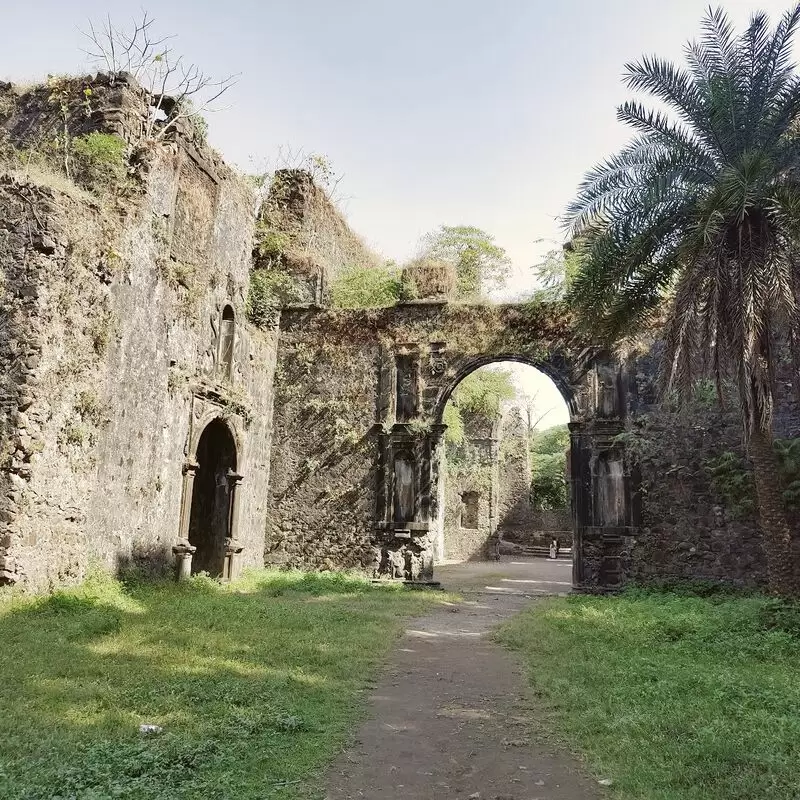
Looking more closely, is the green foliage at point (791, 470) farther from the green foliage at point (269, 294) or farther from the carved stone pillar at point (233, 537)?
the green foliage at point (269, 294)

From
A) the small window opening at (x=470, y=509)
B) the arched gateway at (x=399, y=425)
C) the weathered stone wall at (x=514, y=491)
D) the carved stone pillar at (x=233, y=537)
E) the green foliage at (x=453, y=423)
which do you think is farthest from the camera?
the weathered stone wall at (x=514, y=491)

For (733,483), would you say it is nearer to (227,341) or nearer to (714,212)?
(714,212)

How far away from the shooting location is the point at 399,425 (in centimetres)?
1544

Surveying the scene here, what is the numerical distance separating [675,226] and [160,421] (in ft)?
28.3

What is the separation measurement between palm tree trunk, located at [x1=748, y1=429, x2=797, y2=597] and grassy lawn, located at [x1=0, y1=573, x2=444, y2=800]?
5.36 meters

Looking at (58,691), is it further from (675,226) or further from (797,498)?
(797,498)

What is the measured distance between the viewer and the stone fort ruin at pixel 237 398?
363 inches

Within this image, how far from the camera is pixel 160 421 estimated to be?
11.4 metres

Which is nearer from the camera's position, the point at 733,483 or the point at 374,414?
the point at 733,483

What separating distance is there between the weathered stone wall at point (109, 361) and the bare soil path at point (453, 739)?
4716mm

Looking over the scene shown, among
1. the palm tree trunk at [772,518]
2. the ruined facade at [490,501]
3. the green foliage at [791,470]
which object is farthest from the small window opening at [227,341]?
the ruined facade at [490,501]

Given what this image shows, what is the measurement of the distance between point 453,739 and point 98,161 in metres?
9.96

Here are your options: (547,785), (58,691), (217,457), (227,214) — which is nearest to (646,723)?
(547,785)

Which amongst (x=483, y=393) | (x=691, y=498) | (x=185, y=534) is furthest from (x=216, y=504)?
(x=483, y=393)
